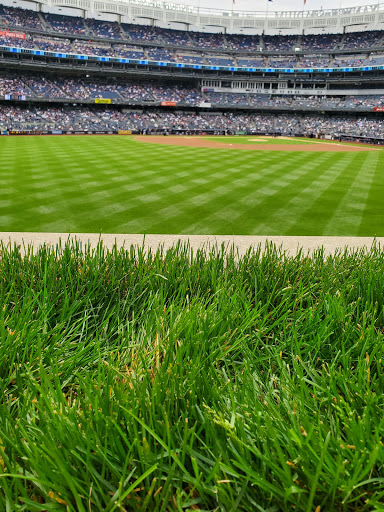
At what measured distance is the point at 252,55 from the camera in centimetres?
8612

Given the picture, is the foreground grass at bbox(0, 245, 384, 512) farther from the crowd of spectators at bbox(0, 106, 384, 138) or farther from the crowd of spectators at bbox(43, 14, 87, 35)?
the crowd of spectators at bbox(43, 14, 87, 35)

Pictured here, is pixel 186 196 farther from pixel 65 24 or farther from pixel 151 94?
pixel 65 24

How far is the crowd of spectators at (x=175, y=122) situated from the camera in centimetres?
6130

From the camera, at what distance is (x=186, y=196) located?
18.1 meters

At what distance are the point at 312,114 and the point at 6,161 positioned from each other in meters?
69.5

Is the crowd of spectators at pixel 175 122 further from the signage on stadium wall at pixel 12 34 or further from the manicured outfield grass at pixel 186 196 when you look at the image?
the manicured outfield grass at pixel 186 196

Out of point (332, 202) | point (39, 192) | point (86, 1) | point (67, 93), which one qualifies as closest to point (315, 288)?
point (332, 202)

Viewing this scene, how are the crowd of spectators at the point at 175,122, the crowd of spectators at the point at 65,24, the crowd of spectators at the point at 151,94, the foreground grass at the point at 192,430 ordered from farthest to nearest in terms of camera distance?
the crowd of spectators at the point at 65,24 → the crowd of spectators at the point at 151,94 → the crowd of spectators at the point at 175,122 → the foreground grass at the point at 192,430

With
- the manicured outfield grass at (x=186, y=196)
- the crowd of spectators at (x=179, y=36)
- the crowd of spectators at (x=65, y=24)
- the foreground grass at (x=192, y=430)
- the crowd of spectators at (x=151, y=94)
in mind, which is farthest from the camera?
the crowd of spectators at (x=65, y=24)

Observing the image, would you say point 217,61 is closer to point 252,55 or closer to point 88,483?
point 252,55

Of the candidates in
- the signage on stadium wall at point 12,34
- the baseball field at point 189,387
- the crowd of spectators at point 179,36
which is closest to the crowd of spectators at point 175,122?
the signage on stadium wall at point 12,34

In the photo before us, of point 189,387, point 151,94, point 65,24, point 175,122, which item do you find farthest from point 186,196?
point 65,24

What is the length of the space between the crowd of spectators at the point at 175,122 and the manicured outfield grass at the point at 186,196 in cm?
3541

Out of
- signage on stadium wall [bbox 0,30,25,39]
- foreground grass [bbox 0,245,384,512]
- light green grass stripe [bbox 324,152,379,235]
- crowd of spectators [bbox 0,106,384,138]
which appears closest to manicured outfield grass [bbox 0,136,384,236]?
light green grass stripe [bbox 324,152,379,235]
